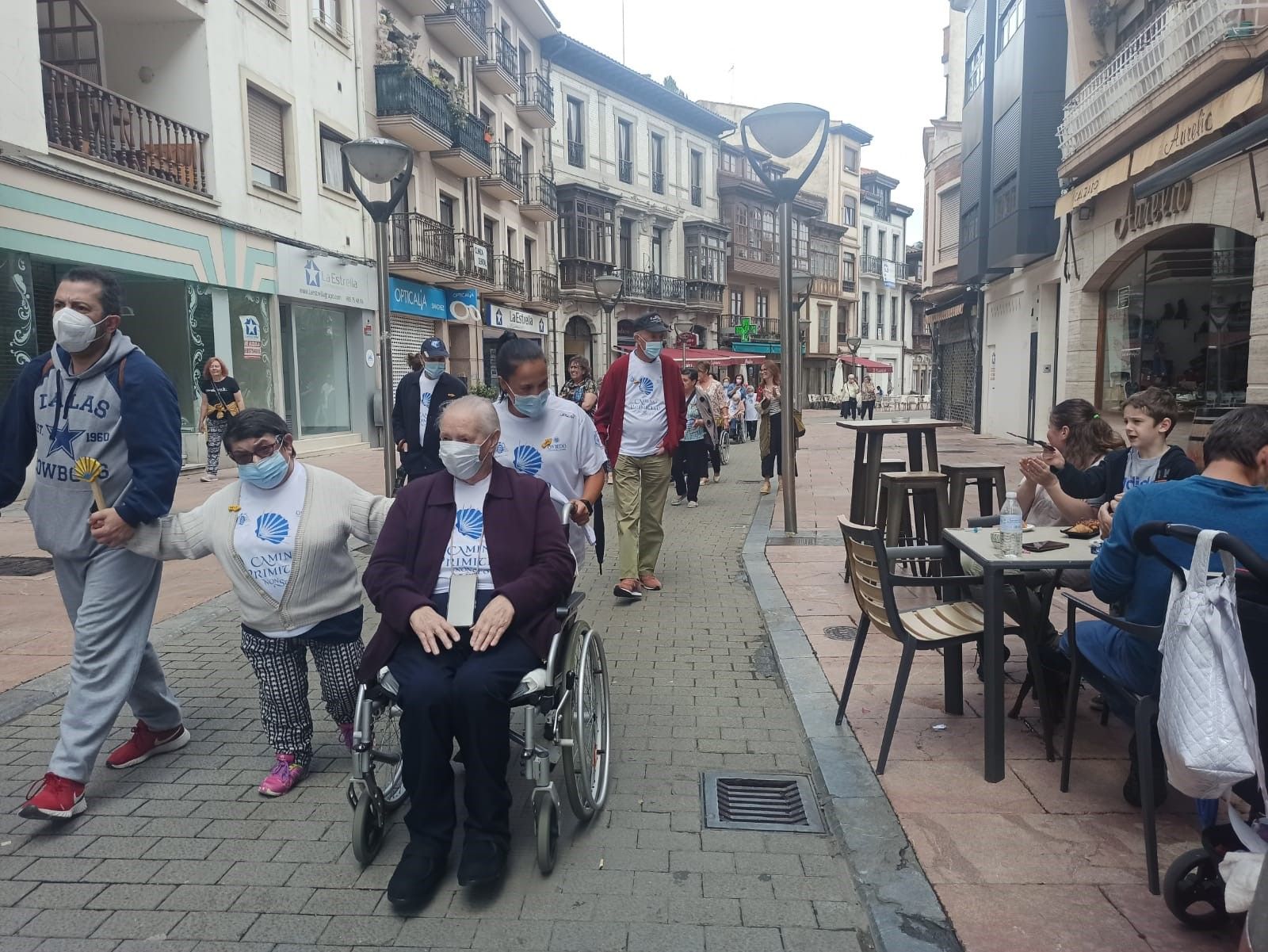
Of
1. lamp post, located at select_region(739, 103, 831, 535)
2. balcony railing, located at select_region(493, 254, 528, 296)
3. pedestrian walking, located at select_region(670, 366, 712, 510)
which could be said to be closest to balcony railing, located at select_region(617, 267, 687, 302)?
balcony railing, located at select_region(493, 254, 528, 296)

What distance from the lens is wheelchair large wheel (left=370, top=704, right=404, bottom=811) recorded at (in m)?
3.09

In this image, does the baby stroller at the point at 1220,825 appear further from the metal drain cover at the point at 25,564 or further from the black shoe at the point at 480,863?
the metal drain cover at the point at 25,564

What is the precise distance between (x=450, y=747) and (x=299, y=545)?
1.02 metres

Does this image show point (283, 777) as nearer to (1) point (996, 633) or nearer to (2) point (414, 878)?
(2) point (414, 878)

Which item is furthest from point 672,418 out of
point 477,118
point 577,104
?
point 577,104

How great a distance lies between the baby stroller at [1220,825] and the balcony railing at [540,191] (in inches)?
1149

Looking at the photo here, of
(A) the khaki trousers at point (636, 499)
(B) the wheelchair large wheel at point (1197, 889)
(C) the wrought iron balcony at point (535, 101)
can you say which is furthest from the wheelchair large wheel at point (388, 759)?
(C) the wrought iron balcony at point (535, 101)

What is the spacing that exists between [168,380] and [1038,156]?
1893cm

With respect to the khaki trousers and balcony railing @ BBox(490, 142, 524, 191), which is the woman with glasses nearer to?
the khaki trousers

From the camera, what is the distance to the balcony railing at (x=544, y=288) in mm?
31203

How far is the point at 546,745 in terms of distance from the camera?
3.36 m

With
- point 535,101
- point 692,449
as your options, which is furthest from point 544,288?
point 692,449

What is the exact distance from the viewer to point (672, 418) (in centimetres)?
682

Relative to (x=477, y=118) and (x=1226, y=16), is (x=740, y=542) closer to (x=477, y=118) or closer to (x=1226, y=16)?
(x=1226, y=16)
